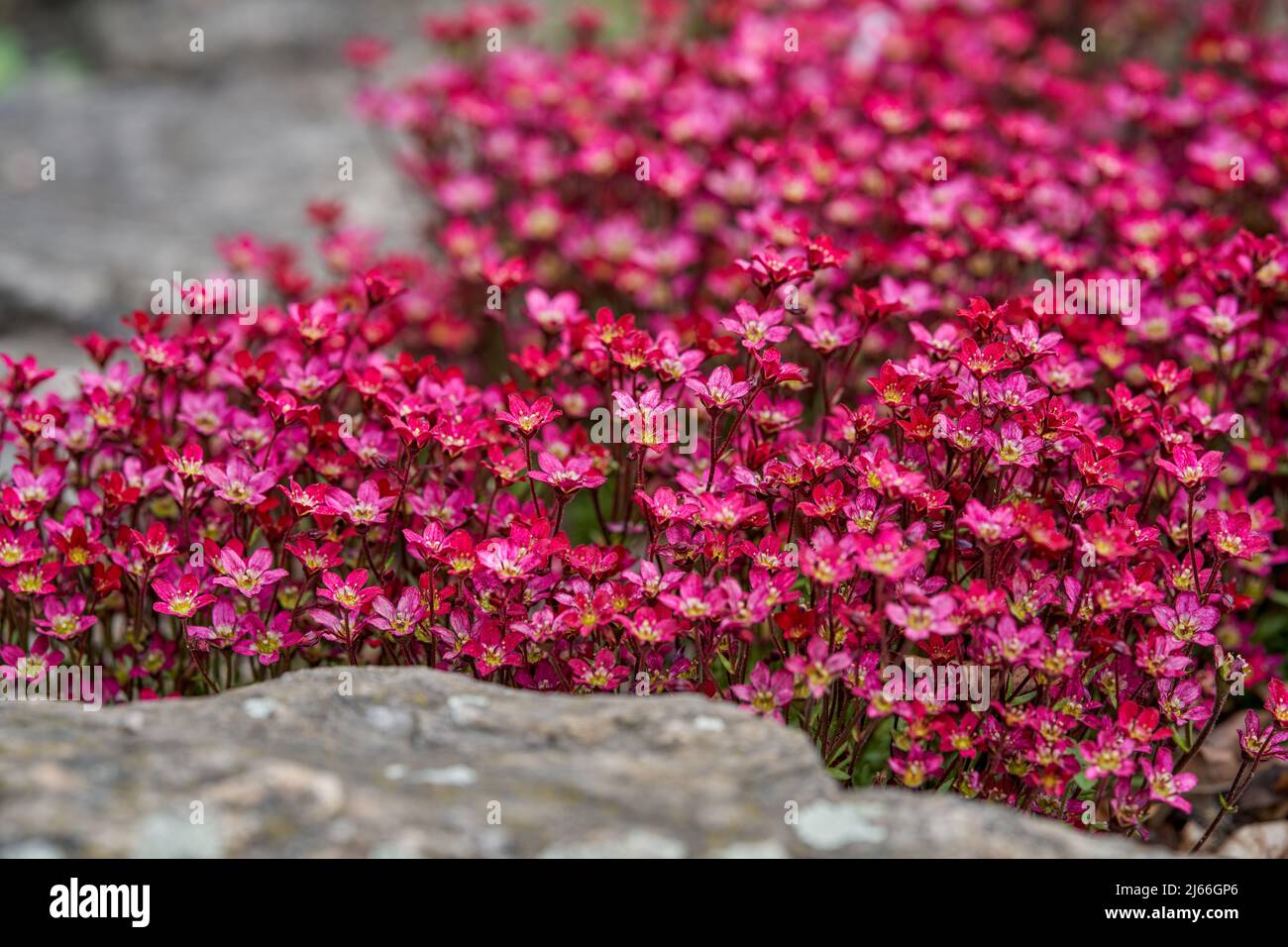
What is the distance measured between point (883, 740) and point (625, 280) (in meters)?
1.83

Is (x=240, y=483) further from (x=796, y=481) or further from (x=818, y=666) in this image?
(x=818, y=666)

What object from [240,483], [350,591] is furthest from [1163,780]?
[240,483]

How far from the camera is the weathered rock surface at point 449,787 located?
200 cm

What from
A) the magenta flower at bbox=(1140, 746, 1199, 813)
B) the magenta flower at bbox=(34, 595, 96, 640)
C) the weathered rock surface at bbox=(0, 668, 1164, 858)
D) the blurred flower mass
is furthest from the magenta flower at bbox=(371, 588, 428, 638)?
the magenta flower at bbox=(1140, 746, 1199, 813)

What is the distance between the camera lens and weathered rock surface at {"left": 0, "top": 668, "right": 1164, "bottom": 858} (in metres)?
2.00

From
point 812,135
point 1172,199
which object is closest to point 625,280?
point 812,135

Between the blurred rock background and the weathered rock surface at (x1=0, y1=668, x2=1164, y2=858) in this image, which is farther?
the blurred rock background

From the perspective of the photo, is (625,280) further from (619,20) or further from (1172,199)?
(619,20)

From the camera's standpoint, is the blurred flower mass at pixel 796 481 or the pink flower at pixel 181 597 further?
the pink flower at pixel 181 597

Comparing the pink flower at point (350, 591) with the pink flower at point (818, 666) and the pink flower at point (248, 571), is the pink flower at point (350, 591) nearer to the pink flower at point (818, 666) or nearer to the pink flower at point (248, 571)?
the pink flower at point (248, 571)

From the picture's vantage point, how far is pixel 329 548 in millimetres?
2797

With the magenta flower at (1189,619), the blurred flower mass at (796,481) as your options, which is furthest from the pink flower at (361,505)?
the magenta flower at (1189,619)

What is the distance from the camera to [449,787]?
6.98ft

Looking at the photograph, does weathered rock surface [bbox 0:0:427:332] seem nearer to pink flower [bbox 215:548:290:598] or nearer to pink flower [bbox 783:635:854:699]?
pink flower [bbox 215:548:290:598]
